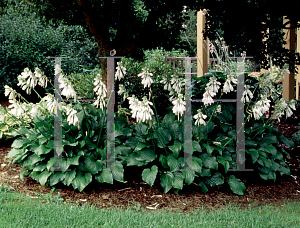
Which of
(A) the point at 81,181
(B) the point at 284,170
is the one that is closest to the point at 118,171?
(A) the point at 81,181

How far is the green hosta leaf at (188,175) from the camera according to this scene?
316 cm

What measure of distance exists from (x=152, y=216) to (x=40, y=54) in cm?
659

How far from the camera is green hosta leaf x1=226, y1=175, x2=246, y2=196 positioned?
3289mm

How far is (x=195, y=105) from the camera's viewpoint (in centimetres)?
416

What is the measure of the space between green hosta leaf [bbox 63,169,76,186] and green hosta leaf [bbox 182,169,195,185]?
3.70ft

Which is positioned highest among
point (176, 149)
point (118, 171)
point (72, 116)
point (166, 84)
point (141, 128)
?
point (166, 84)

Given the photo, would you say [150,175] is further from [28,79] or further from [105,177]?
[28,79]

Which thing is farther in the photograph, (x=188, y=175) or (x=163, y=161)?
(x=163, y=161)

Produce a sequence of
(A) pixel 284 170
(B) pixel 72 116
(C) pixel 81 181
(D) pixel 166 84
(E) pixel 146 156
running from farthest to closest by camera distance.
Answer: (A) pixel 284 170
(D) pixel 166 84
(E) pixel 146 156
(C) pixel 81 181
(B) pixel 72 116

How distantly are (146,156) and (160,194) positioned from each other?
0.42m

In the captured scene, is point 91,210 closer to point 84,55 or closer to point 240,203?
point 240,203

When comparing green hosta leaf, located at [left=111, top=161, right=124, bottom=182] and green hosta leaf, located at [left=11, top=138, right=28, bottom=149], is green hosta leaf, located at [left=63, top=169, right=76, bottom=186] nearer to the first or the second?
green hosta leaf, located at [left=111, top=161, right=124, bottom=182]

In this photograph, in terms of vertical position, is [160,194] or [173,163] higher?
[173,163]

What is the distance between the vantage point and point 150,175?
3184 millimetres
